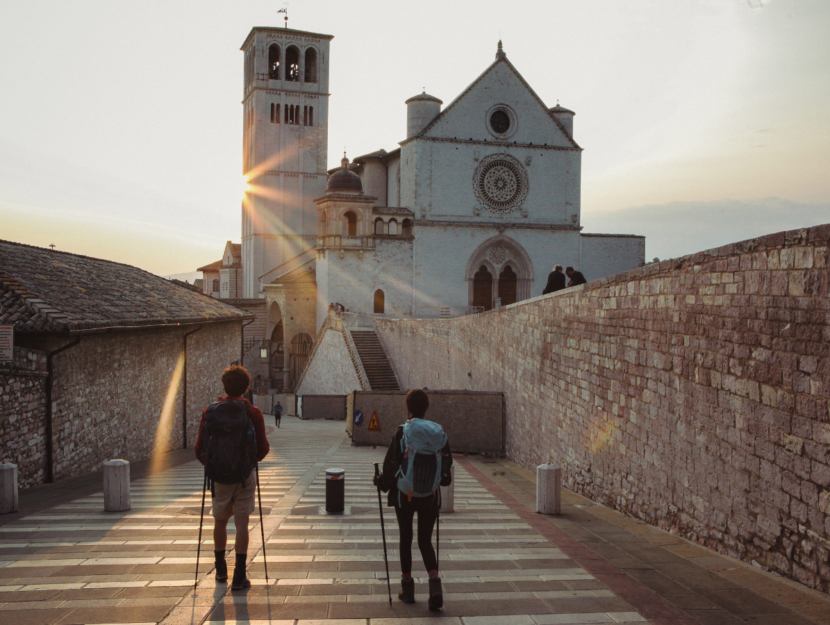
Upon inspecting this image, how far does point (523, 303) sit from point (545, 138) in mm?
30265

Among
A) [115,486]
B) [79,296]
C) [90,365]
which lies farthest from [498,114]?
[115,486]

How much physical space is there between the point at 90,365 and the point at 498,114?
34.7m

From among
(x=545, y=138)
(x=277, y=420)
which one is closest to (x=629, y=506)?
(x=277, y=420)

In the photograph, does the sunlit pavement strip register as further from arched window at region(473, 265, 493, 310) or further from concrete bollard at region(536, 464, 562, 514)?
arched window at region(473, 265, 493, 310)

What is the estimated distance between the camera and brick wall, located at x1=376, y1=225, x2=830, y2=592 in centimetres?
601

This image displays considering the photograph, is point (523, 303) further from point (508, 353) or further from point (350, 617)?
point (350, 617)

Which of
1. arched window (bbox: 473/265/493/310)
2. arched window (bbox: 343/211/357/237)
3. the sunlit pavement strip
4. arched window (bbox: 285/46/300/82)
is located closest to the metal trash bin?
the sunlit pavement strip

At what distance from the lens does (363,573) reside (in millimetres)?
5973

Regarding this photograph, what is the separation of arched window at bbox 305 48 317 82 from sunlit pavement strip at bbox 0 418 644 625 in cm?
5434

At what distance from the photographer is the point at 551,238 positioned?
44.7 m

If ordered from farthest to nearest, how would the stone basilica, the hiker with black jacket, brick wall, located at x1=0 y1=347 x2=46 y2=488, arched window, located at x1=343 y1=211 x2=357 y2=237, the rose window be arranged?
arched window, located at x1=343 y1=211 x2=357 y2=237 < the rose window < the stone basilica < brick wall, located at x1=0 y1=347 x2=46 y2=488 < the hiker with black jacket

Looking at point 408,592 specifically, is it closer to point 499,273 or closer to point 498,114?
point 499,273

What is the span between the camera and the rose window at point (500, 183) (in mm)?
43219

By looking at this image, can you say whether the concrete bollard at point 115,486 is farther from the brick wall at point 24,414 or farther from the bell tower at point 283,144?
the bell tower at point 283,144
